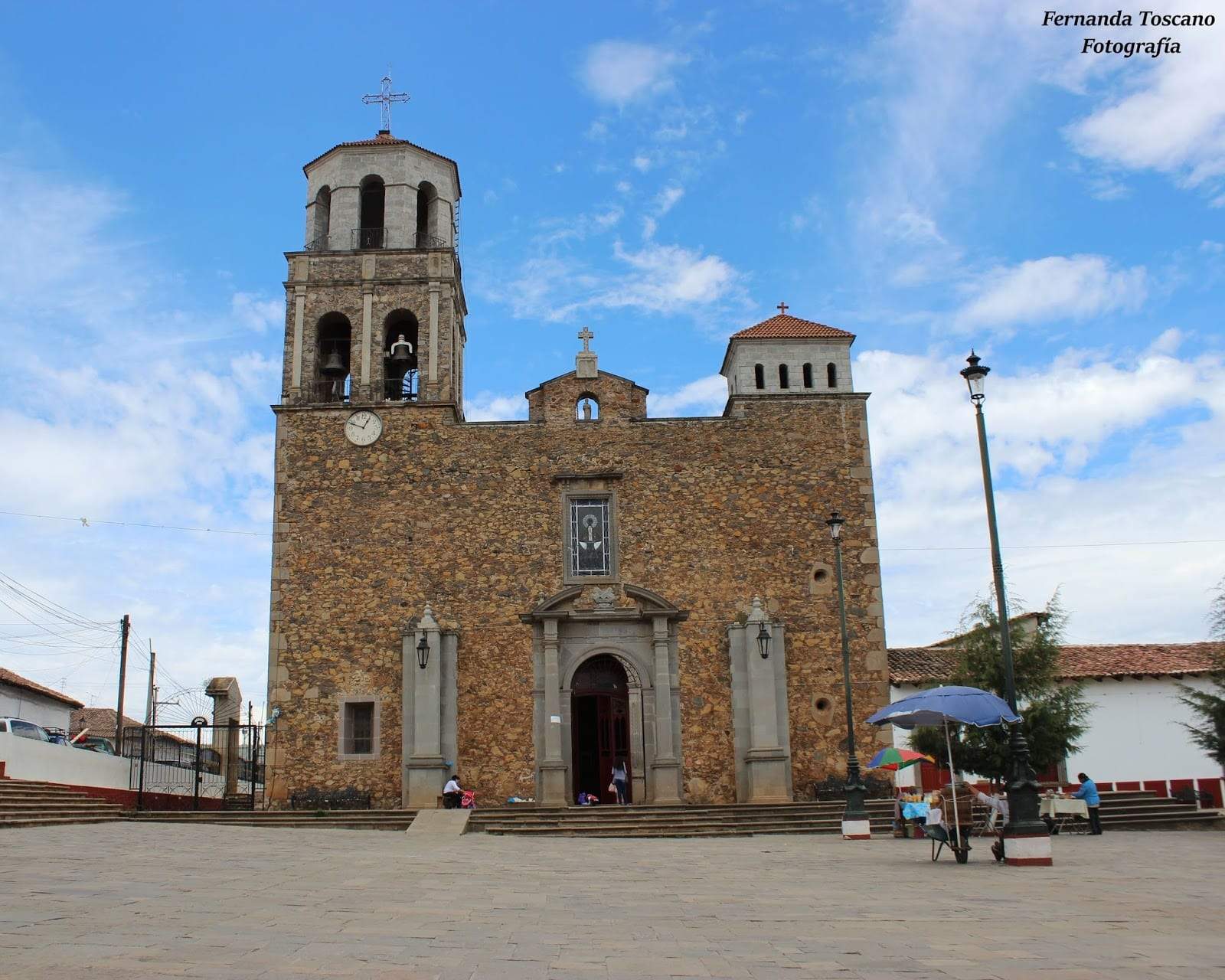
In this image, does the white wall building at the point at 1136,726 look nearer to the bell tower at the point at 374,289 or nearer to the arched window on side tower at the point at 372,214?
the bell tower at the point at 374,289

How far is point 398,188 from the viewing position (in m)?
24.9

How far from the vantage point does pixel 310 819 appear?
65.7 feet

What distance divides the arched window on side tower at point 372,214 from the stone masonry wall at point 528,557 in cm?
426

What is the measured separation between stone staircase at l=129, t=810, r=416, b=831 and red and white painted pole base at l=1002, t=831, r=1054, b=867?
1098cm

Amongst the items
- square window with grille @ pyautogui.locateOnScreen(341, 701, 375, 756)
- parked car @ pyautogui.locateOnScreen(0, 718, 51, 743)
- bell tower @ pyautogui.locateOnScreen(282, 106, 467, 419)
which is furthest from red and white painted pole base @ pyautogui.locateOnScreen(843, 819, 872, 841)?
parked car @ pyautogui.locateOnScreen(0, 718, 51, 743)

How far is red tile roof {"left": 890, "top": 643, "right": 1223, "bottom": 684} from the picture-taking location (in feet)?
88.5

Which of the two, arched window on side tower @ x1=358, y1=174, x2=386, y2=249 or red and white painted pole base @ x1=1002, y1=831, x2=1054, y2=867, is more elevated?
arched window on side tower @ x1=358, y1=174, x2=386, y2=249

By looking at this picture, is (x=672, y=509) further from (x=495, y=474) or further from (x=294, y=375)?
(x=294, y=375)

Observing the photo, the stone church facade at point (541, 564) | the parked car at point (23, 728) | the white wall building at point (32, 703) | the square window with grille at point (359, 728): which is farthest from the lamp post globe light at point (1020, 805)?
the white wall building at point (32, 703)

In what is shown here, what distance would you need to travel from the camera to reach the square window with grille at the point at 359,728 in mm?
22047

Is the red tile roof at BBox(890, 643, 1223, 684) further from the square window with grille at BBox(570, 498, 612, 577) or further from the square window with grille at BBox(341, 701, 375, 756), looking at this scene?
the square window with grille at BBox(341, 701, 375, 756)

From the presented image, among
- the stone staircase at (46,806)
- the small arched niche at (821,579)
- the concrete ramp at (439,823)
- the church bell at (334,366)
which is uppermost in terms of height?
the church bell at (334,366)

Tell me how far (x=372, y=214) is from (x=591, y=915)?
2122 centimetres

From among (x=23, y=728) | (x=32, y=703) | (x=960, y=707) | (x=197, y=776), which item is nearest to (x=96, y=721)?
(x=32, y=703)
